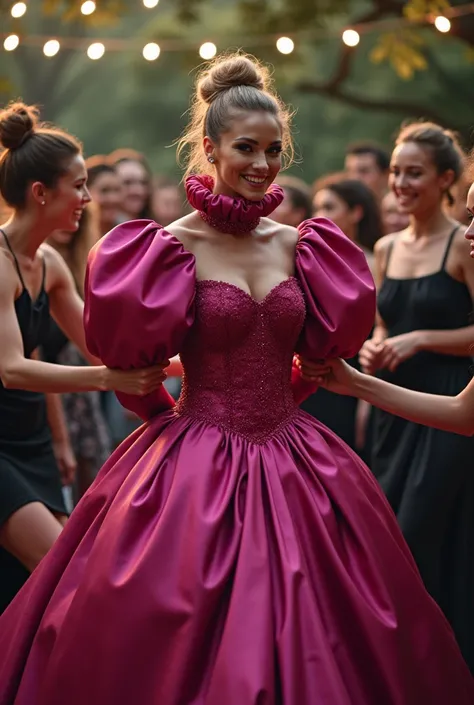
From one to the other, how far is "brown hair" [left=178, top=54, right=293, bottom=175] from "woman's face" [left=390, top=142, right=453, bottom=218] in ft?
4.29

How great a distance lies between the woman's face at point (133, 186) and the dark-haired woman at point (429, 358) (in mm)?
Answer: 2801

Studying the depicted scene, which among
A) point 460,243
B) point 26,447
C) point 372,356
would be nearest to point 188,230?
point 26,447

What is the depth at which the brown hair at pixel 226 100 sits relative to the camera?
3.53 meters

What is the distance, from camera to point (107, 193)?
688cm

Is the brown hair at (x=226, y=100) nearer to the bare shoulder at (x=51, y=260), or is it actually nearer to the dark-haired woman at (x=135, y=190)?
the bare shoulder at (x=51, y=260)

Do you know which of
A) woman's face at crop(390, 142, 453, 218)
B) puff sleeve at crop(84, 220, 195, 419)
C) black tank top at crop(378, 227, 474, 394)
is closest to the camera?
puff sleeve at crop(84, 220, 195, 419)

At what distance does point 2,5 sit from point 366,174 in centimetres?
284

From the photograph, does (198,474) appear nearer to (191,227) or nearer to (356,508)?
(356,508)

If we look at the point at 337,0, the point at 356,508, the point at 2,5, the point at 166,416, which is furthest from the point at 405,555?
the point at 337,0

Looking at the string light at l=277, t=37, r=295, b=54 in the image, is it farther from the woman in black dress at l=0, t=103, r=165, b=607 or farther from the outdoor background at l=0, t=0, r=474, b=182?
the outdoor background at l=0, t=0, r=474, b=182

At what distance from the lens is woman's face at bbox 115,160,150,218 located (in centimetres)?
771

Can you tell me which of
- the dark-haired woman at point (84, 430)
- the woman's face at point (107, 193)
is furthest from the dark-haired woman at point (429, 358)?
the woman's face at point (107, 193)

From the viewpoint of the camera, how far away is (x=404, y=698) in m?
3.15

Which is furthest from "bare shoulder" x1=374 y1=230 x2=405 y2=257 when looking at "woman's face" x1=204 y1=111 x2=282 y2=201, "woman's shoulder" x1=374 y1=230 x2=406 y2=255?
"woman's face" x1=204 y1=111 x2=282 y2=201
